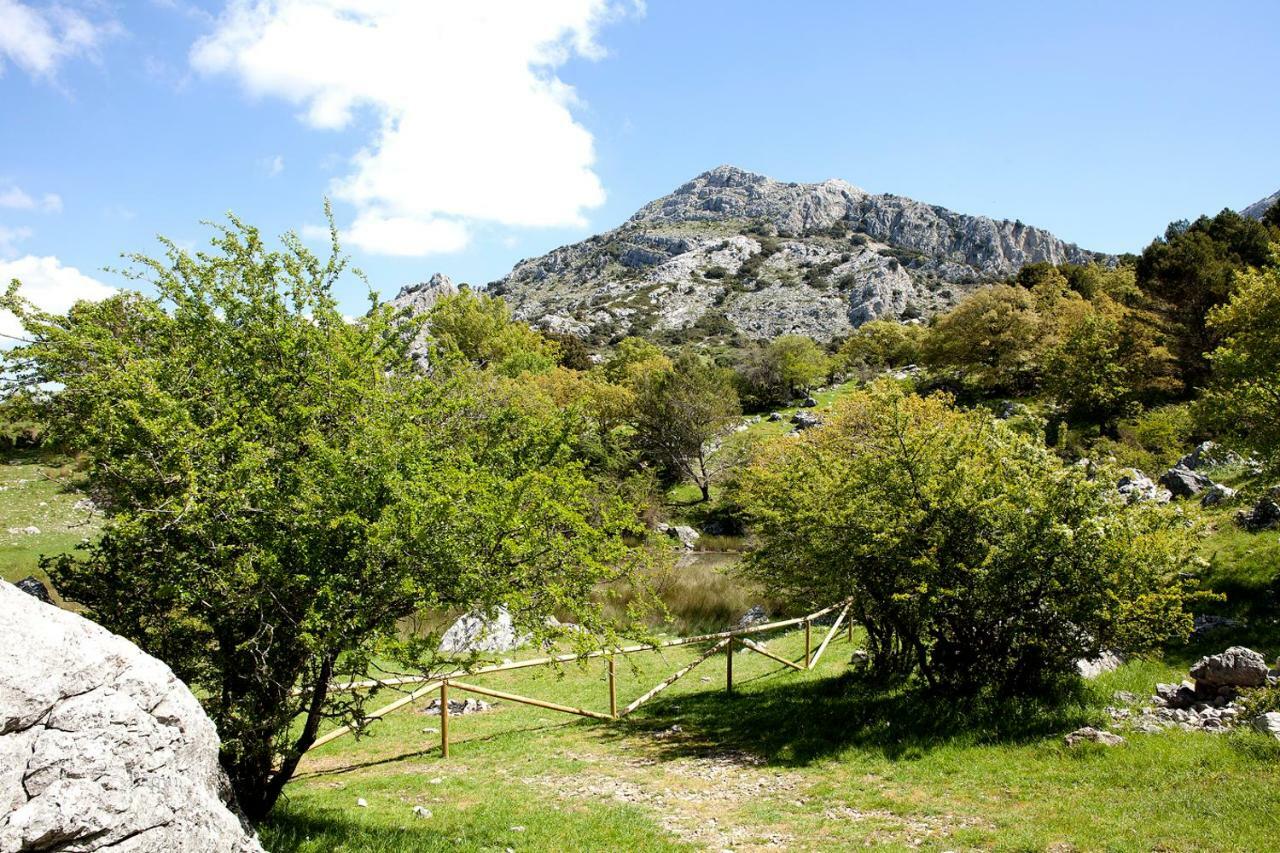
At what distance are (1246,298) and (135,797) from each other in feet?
95.0

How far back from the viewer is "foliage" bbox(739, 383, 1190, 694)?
458 inches

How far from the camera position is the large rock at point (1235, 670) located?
1079 cm

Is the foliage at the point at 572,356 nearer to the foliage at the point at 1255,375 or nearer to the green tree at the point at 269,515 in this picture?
the foliage at the point at 1255,375

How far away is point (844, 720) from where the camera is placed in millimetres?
13688

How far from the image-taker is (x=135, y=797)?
5391mm

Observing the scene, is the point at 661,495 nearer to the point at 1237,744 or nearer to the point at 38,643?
the point at 1237,744

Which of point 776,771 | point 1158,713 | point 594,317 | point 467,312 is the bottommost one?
point 776,771

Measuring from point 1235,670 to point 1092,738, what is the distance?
272 centimetres

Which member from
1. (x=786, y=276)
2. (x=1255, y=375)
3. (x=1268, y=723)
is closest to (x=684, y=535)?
(x=1255, y=375)

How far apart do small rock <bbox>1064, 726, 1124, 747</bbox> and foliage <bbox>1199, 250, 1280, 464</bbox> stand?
9640mm

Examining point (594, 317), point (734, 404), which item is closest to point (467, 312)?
point (734, 404)

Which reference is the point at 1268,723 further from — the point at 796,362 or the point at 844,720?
the point at 796,362

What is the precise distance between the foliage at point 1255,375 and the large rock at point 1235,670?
7196 millimetres

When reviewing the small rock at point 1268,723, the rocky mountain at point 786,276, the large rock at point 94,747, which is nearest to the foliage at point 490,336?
the rocky mountain at point 786,276
